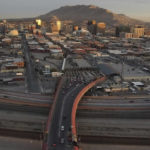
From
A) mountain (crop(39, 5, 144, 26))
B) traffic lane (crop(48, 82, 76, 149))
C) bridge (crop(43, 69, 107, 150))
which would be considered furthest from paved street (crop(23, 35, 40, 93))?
mountain (crop(39, 5, 144, 26))

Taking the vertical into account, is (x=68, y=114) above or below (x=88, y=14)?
below

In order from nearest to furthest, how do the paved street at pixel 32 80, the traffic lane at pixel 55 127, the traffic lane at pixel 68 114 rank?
the traffic lane at pixel 55 127, the traffic lane at pixel 68 114, the paved street at pixel 32 80

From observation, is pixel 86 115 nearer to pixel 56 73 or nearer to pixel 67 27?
pixel 56 73

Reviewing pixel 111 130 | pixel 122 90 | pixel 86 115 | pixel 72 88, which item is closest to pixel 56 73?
pixel 72 88

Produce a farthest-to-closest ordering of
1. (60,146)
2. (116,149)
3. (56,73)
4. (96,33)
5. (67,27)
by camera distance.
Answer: (67,27), (96,33), (56,73), (116,149), (60,146)

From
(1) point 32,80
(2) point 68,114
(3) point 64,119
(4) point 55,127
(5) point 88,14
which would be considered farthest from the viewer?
(5) point 88,14

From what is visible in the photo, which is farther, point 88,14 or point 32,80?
point 88,14

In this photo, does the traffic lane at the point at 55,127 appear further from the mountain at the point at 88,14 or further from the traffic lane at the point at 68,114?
the mountain at the point at 88,14

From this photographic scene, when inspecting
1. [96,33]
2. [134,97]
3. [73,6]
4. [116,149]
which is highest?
[73,6]

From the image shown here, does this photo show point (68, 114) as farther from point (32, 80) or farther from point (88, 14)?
point (88, 14)

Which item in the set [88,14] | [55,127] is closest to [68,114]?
[55,127]

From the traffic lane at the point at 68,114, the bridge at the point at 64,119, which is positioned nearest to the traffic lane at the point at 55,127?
the bridge at the point at 64,119
